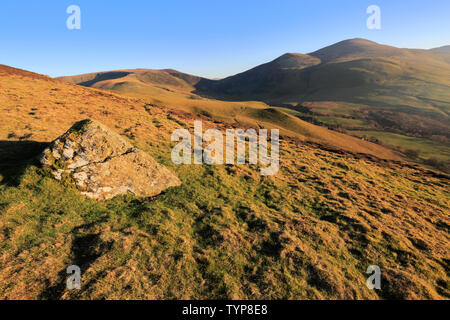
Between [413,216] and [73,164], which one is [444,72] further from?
[73,164]

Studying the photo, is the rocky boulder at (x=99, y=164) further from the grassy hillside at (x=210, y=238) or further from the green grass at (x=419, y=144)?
the green grass at (x=419, y=144)

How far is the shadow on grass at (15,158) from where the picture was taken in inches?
449

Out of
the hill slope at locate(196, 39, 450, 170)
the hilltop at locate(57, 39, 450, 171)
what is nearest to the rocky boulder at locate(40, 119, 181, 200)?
the hilltop at locate(57, 39, 450, 171)

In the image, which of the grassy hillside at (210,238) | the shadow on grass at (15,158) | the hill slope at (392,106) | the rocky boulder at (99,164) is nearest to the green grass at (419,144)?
the hill slope at (392,106)

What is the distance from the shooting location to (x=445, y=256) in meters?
12.3

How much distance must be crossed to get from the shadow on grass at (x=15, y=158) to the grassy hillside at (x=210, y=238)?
0.08m

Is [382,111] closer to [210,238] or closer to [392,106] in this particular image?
[392,106]

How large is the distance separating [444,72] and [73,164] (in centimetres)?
29824

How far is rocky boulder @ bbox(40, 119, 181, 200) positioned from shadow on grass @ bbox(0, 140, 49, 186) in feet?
5.40

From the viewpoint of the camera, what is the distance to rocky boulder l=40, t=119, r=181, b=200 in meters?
11.8

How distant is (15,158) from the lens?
13297 mm

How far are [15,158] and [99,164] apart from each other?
254 inches

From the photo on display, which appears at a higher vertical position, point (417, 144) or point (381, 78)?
point (381, 78)
